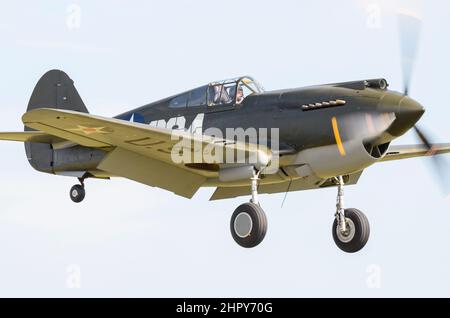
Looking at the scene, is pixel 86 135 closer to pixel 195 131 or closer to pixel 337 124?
pixel 195 131

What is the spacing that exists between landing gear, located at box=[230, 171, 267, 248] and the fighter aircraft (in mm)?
Result: 15

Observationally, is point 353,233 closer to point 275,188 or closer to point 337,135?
point 337,135

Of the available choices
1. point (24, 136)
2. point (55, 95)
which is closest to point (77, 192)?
point (24, 136)

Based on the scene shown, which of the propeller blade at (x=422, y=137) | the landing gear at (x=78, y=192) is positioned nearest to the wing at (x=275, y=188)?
the propeller blade at (x=422, y=137)

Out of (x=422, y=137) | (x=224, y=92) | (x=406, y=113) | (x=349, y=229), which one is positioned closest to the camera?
(x=406, y=113)

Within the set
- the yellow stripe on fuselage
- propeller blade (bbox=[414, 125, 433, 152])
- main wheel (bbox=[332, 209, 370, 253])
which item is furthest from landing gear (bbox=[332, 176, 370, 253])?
propeller blade (bbox=[414, 125, 433, 152])

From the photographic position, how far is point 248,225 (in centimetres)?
1367

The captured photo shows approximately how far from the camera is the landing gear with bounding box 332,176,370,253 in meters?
14.6

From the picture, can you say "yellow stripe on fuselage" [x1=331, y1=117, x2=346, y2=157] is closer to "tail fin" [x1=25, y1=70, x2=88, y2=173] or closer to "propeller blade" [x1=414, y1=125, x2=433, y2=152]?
"propeller blade" [x1=414, y1=125, x2=433, y2=152]

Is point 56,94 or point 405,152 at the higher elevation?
point 56,94

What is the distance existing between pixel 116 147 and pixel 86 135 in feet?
2.72

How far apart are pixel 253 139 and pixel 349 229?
210 cm

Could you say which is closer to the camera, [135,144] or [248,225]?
[248,225]

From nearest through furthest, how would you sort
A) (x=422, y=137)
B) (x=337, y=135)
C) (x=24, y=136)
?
(x=337, y=135)
(x=422, y=137)
(x=24, y=136)
